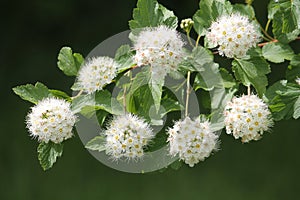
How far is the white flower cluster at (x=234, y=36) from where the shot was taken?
95 cm

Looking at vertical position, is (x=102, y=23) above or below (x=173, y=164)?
below

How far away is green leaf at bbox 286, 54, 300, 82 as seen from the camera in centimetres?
102

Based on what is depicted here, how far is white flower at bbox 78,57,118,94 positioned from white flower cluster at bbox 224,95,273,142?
19cm

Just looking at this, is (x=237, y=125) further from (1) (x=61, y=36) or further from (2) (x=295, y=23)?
(1) (x=61, y=36)

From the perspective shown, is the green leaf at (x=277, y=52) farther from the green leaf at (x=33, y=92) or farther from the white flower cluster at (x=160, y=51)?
the green leaf at (x=33, y=92)

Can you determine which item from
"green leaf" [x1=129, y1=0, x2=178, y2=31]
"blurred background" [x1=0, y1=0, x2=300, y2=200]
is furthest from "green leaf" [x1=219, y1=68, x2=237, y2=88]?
"blurred background" [x1=0, y1=0, x2=300, y2=200]

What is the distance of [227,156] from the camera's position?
2414 millimetres

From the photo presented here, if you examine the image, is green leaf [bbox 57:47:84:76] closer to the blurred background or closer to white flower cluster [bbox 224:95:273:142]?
white flower cluster [bbox 224:95:273:142]

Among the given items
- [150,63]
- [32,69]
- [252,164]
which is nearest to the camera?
[150,63]

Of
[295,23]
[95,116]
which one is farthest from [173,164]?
[295,23]

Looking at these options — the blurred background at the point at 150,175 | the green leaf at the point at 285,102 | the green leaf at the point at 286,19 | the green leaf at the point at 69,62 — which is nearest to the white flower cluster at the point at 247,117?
the green leaf at the point at 285,102

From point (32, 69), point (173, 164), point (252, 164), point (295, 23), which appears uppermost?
point (295, 23)

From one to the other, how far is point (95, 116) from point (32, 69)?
1875 mm

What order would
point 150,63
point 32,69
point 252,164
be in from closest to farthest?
1. point 150,63
2. point 252,164
3. point 32,69
